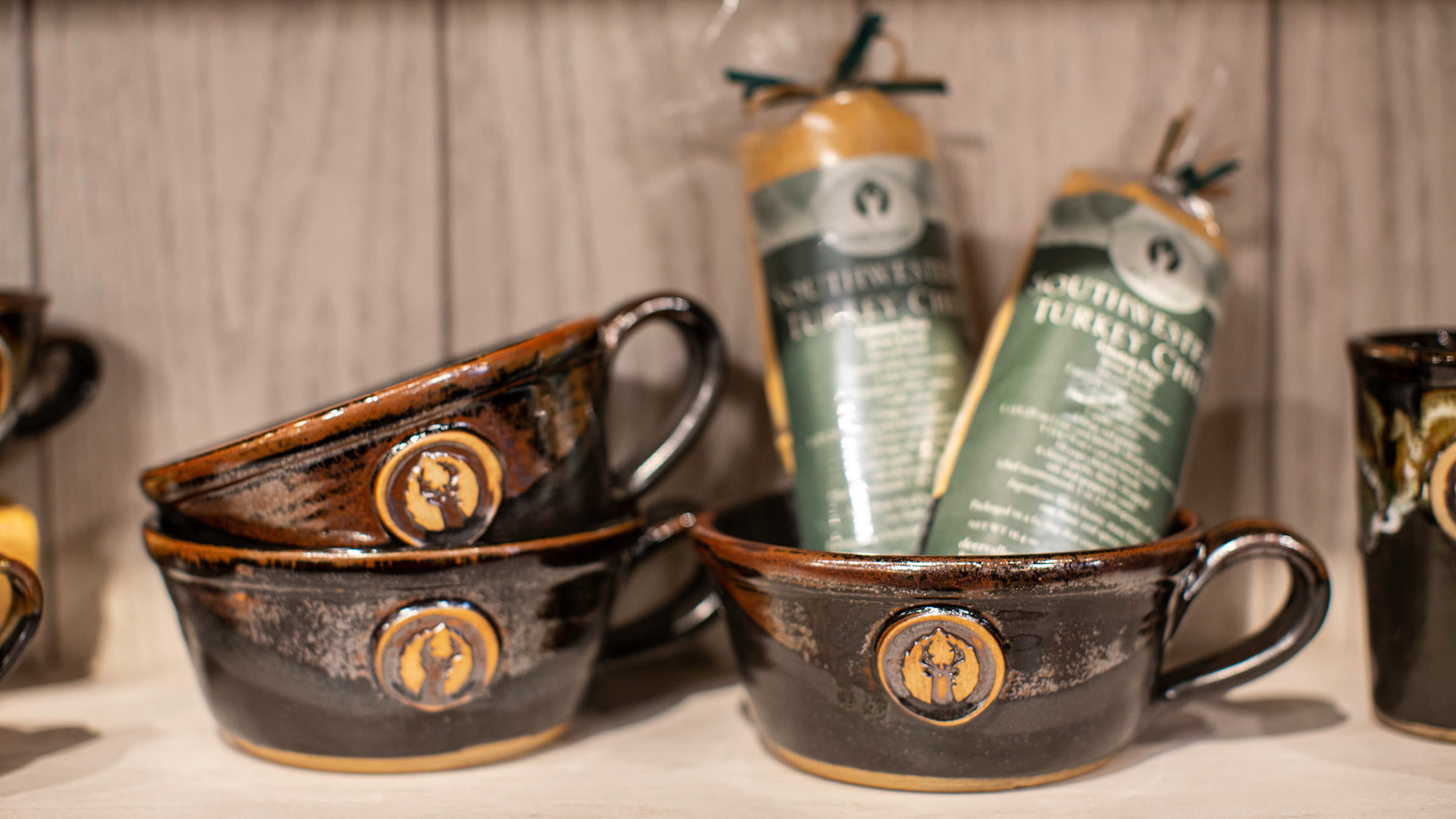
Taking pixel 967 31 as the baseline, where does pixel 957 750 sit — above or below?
below

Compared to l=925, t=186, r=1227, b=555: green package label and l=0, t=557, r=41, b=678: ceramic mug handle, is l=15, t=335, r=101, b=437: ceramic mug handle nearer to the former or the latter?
l=0, t=557, r=41, b=678: ceramic mug handle

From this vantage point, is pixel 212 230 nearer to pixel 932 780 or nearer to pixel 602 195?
pixel 602 195

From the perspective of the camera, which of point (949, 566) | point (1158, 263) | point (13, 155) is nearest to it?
point (949, 566)

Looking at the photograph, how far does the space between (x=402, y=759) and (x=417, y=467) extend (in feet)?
0.40

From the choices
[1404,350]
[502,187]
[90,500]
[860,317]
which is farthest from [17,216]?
[1404,350]

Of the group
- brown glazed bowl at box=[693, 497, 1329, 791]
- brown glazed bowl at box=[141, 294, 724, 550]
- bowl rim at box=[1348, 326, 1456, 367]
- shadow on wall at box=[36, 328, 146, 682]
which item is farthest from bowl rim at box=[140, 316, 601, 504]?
bowl rim at box=[1348, 326, 1456, 367]

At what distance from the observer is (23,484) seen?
1.99 feet

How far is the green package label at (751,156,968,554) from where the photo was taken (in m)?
0.50

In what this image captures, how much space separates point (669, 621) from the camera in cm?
54

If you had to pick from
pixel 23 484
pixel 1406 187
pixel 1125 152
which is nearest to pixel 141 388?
pixel 23 484

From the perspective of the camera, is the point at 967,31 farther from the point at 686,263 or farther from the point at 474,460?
the point at 474,460

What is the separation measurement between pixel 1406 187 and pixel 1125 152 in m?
0.16

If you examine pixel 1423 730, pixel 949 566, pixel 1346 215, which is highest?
pixel 1346 215

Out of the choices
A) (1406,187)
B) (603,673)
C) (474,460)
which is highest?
(1406,187)
